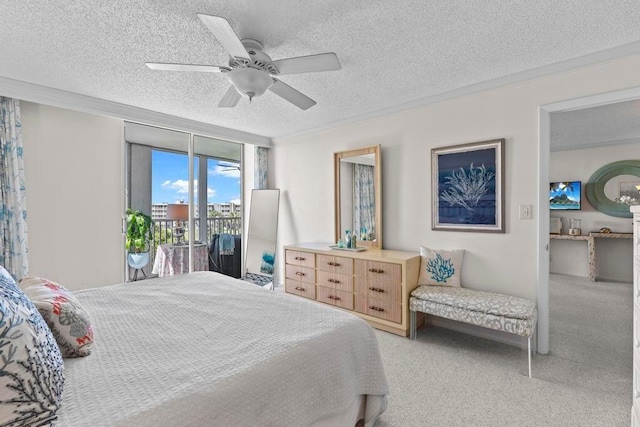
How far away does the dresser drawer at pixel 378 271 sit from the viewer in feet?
9.82

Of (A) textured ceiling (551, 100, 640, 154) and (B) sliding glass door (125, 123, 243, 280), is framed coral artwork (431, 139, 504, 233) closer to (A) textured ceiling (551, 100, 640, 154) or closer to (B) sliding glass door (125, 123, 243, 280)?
(A) textured ceiling (551, 100, 640, 154)

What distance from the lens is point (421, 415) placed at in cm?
187

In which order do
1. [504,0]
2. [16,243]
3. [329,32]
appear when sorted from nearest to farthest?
[504,0] < [329,32] < [16,243]

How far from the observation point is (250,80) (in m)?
2.03

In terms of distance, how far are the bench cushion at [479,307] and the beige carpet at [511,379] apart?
334 millimetres

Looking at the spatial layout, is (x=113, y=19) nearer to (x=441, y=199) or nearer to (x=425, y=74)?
(x=425, y=74)

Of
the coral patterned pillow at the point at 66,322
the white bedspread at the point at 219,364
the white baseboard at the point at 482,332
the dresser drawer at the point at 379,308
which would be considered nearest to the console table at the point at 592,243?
the white baseboard at the point at 482,332

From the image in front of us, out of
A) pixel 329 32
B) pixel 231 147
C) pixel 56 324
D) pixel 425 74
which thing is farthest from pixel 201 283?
pixel 231 147

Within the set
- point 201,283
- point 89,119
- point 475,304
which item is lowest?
point 475,304

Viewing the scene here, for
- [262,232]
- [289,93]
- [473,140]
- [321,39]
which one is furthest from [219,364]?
[262,232]

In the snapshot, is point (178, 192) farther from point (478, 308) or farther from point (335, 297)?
point (478, 308)

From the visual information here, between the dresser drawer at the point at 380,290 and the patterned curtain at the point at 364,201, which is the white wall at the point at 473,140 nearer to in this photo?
the patterned curtain at the point at 364,201

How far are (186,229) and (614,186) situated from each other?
713 cm

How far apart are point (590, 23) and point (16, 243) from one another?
15.8 feet
